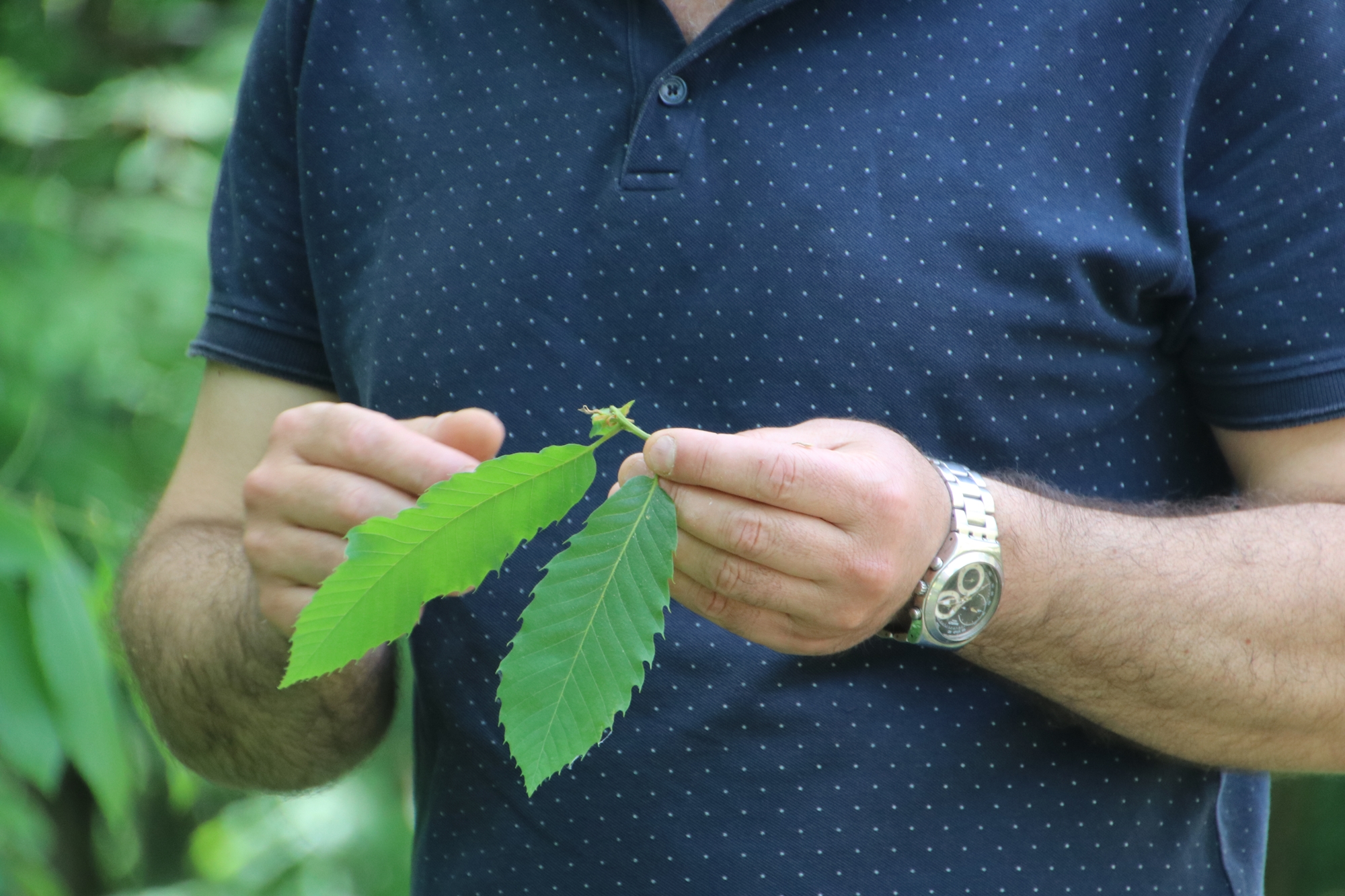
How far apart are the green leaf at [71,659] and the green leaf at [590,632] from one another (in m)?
0.75

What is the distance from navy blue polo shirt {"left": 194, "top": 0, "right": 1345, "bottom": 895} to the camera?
2.83 ft

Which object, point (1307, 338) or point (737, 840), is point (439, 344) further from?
point (1307, 338)

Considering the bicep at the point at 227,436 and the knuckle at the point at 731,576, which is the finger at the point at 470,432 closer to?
the knuckle at the point at 731,576

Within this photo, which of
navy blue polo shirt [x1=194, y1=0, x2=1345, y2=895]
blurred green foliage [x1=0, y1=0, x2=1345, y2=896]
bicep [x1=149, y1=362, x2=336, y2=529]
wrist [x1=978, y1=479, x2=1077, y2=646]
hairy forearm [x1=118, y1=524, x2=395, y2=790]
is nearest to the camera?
wrist [x1=978, y1=479, x2=1077, y2=646]

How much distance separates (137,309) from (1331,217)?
75.4 inches

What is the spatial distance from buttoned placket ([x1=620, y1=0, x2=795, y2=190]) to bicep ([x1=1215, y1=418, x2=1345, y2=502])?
0.47 m

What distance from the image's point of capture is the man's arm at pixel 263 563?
81 centimetres

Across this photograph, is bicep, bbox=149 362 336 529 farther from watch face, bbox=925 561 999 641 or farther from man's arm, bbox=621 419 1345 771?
watch face, bbox=925 561 999 641

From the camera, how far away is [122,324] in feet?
6.83

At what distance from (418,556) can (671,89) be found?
0.43 metres

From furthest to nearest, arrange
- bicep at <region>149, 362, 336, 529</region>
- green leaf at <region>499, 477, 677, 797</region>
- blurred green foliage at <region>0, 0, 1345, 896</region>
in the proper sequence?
1. blurred green foliage at <region>0, 0, 1345, 896</region>
2. bicep at <region>149, 362, 336, 529</region>
3. green leaf at <region>499, 477, 677, 797</region>

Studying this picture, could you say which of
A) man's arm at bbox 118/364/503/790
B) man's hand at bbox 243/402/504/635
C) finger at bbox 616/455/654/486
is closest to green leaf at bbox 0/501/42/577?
man's arm at bbox 118/364/503/790

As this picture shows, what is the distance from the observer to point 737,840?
0.86 m

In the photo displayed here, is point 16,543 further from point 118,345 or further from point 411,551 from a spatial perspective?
point 118,345
